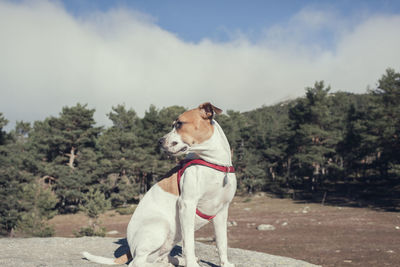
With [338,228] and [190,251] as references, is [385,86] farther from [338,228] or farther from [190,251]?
[190,251]

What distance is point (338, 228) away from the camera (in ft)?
68.8

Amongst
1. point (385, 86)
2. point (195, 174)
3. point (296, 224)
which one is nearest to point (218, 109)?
point (195, 174)

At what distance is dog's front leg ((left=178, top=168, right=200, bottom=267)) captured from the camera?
393 cm

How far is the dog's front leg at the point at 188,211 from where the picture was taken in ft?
12.9

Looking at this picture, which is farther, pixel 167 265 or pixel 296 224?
pixel 296 224

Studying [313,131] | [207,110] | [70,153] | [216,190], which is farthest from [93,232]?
[313,131]

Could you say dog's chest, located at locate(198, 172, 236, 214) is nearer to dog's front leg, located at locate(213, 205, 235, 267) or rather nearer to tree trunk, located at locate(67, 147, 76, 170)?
→ dog's front leg, located at locate(213, 205, 235, 267)

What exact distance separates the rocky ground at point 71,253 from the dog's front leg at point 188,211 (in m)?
1.72

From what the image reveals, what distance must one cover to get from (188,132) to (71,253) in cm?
507

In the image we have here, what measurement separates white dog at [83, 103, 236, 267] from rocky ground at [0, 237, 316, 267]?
170 centimetres

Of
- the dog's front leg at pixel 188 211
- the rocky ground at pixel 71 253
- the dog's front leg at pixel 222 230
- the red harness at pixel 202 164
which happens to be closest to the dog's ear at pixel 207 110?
the red harness at pixel 202 164

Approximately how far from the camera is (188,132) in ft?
12.9

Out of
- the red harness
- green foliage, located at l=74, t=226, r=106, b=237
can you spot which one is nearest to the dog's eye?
the red harness

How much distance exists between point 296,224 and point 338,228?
3631 mm
